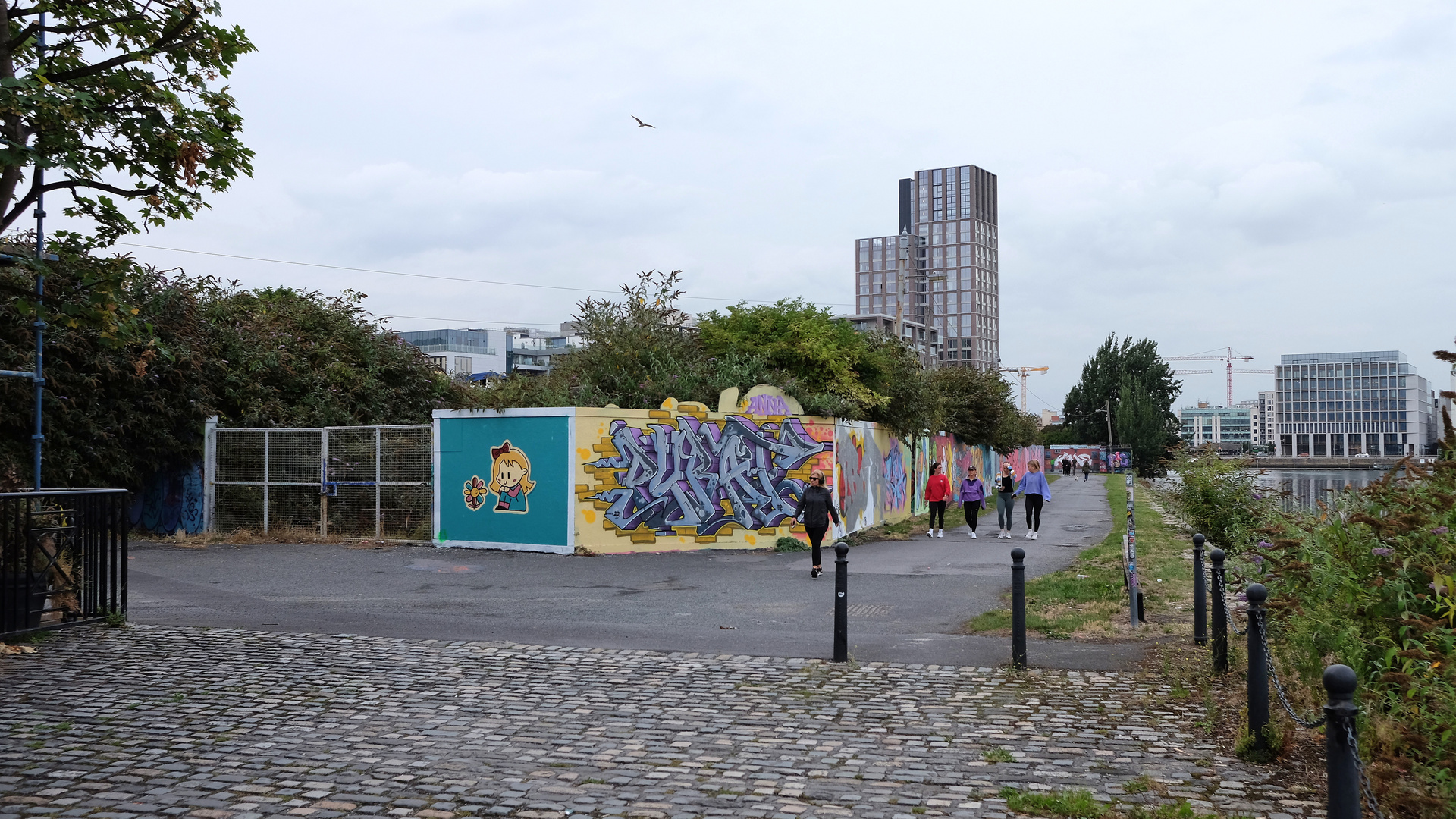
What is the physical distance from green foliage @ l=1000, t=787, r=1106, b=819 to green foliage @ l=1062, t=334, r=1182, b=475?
221 ft

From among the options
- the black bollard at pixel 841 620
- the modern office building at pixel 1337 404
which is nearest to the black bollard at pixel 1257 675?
the black bollard at pixel 841 620

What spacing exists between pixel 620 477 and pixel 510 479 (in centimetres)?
185

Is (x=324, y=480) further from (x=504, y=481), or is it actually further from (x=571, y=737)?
(x=571, y=737)

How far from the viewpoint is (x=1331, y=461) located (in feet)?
424

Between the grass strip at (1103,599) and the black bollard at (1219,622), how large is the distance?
1676 millimetres

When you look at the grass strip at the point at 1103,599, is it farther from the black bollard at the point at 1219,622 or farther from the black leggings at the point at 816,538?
the black leggings at the point at 816,538

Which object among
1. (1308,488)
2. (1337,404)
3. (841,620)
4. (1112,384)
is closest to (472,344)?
(1112,384)

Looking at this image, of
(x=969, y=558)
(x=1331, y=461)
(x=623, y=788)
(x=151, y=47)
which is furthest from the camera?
(x=1331, y=461)

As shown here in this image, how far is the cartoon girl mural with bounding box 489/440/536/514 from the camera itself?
17328 millimetres

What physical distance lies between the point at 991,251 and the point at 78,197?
559 feet

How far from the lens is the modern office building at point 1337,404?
147000 millimetres

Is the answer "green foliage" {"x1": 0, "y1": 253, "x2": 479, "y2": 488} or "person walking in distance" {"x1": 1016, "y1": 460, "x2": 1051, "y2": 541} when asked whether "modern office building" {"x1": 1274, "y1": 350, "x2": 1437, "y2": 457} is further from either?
"green foliage" {"x1": 0, "y1": 253, "x2": 479, "y2": 488}

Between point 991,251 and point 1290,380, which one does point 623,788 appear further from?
point 1290,380

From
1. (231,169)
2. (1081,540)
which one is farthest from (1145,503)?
(231,169)
